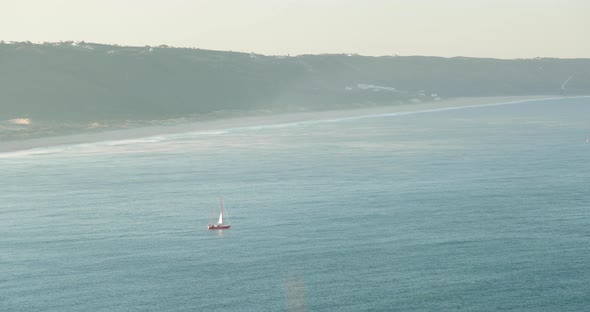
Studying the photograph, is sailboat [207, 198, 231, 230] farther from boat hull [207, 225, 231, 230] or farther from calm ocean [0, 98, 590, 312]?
calm ocean [0, 98, 590, 312]

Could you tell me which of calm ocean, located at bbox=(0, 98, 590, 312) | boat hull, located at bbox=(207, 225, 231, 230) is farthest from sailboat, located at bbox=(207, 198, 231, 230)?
calm ocean, located at bbox=(0, 98, 590, 312)

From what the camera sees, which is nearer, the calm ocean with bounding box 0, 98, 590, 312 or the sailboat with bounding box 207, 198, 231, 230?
the calm ocean with bounding box 0, 98, 590, 312

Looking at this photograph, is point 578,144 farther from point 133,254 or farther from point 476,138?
point 133,254

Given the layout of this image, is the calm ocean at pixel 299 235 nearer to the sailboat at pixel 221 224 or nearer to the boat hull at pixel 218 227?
the boat hull at pixel 218 227

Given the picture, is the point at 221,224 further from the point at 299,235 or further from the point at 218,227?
the point at 299,235

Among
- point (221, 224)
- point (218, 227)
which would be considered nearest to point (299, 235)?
point (218, 227)

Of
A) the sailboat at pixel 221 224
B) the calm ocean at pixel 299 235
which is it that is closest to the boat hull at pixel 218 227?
the sailboat at pixel 221 224

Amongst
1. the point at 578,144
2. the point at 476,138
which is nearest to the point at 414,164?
the point at 578,144

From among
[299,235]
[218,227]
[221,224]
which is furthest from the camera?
[221,224]
